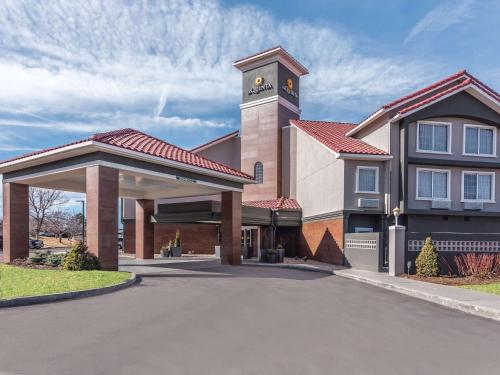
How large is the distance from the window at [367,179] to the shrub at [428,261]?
5629 millimetres

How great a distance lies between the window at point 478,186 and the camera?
74.1 feet

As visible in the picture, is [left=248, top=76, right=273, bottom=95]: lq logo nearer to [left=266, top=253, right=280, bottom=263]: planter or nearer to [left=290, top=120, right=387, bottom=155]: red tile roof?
[left=290, top=120, right=387, bottom=155]: red tile roof

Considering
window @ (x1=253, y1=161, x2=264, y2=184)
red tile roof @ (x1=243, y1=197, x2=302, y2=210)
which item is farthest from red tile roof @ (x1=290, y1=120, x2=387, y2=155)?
red tile roof @ (x1=243, y1=197, x2=302, y2=210)

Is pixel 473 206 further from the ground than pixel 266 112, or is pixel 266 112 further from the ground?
pixel 266 112

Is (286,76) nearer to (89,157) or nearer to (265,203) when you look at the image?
(265,203)

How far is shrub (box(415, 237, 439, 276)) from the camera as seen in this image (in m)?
16.3

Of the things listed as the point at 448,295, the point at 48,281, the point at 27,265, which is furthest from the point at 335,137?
the point at 48,281

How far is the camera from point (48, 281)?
11797 mm

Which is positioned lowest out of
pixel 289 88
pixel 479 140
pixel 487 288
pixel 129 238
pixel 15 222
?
pixel 129 238

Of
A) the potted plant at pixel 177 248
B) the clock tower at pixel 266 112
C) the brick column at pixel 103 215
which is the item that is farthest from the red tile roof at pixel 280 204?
the brick column at pixel 103 215

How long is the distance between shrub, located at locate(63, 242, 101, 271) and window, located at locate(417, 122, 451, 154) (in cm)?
1828

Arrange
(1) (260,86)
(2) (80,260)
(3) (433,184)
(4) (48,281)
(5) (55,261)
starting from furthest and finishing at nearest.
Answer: (1) (260,86) < (3) (433,184) < (5) (55,261) < (2) (80,260) < (4) (48,281)

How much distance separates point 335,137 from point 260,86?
8.23 metres

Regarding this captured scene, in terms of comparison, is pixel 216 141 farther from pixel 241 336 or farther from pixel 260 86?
pixel 241 336
